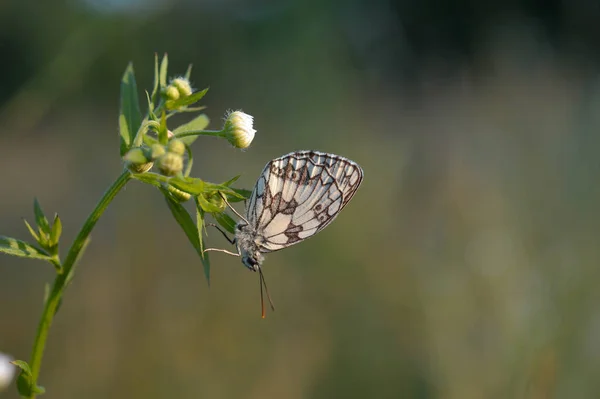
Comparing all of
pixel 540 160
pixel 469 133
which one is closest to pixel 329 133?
pixel 469 133

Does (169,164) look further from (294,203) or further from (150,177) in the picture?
(294,203)

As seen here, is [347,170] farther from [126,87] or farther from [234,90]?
[234,90]

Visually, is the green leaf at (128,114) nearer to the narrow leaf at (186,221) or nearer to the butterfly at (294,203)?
the narrow leaf at (186,221)

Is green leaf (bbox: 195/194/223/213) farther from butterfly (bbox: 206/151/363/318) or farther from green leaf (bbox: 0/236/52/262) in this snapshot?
green leaf (bbox: 0/236/52/262)

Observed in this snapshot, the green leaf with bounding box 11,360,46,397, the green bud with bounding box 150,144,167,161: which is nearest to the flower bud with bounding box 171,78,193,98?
the green bud with bounding box 150,144,167,161

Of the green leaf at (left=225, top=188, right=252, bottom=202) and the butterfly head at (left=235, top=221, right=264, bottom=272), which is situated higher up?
the green leaf at (left=225, top=188, right=252, bottom=202)

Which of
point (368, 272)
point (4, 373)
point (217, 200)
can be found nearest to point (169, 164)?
point (217, 200)
